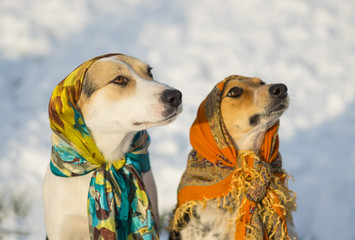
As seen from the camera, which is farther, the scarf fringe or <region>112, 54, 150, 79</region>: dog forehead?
the scarf fringe

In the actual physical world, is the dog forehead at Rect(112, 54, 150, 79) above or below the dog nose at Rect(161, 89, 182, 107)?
above

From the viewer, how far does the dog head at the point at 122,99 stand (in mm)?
3377

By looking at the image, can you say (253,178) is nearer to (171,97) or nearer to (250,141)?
(250,141)

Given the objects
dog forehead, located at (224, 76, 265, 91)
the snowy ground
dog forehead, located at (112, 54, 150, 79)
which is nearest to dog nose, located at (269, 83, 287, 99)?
dog forehead, located at (224, 76, 265, 91)

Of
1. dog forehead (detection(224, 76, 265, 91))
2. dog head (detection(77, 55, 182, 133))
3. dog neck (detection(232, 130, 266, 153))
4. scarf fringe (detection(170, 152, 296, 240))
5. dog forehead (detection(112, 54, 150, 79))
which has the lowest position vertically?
scarf fringe (detection(170, 152, 296, 240))

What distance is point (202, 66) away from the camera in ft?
29.8

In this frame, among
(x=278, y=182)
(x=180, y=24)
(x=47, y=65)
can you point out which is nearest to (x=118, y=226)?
(x=278, y=182)

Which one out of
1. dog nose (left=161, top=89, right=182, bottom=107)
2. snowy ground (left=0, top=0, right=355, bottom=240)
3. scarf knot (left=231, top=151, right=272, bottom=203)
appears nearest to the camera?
dog nose (left=161, top=89, right=182, bottom=107)

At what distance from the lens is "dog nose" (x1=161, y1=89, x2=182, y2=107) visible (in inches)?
133

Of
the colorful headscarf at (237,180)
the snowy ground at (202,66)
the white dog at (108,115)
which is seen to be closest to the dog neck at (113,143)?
the white dog at (108,115)

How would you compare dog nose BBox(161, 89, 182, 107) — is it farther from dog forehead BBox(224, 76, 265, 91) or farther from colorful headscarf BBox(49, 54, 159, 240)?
dog forehead BBox(224, 76, 265, 91)

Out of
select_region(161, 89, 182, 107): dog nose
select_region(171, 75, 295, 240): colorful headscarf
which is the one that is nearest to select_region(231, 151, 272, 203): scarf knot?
select_region(171, 75, 295, 240): colorful headscarf

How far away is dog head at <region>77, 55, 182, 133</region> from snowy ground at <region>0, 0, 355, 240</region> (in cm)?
277

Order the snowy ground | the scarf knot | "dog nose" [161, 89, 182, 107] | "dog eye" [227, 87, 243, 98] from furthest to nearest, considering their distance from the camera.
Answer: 1. the snowy ground
2. "dog eye" [227, 87, 243, 98]
3. the scarf knot
4. "dog nose" [161, 89, 182, 107]
